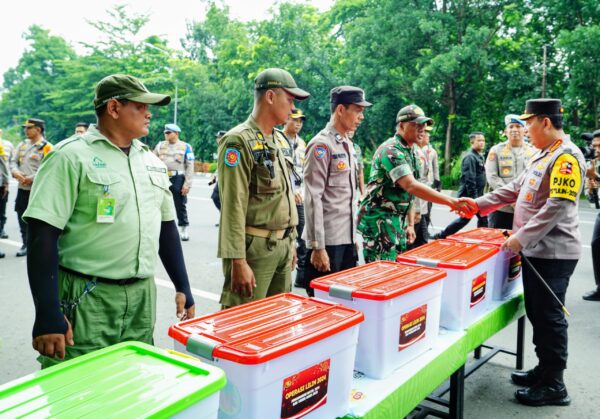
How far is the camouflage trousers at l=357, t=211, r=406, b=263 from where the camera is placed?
370 cm

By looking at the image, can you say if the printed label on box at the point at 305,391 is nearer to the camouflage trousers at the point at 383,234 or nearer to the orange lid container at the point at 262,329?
the orange lid container at the point at 262,329

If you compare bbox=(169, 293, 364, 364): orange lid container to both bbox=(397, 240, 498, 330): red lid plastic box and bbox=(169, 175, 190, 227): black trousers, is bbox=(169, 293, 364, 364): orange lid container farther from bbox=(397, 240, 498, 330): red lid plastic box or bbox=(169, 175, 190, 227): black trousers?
A: bbox=(169, 175, 190, 227): black trousers

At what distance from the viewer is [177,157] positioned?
8742 mm

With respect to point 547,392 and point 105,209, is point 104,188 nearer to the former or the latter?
point 105,209

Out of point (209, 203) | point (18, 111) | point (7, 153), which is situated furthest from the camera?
point (18, 111)

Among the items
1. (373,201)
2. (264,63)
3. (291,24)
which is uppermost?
(291,24)

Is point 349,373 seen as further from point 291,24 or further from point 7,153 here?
point 291,24

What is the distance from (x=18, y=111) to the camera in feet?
191

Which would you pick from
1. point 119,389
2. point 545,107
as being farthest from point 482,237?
point 119,389

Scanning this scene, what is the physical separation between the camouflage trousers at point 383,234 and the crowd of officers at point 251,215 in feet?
0.03

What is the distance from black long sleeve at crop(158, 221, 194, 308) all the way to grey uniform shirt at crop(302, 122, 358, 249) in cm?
113

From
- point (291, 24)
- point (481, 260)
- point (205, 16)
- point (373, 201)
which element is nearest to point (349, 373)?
point (481, 260)

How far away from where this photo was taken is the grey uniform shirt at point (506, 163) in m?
6.59

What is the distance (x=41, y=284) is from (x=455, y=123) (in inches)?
885
